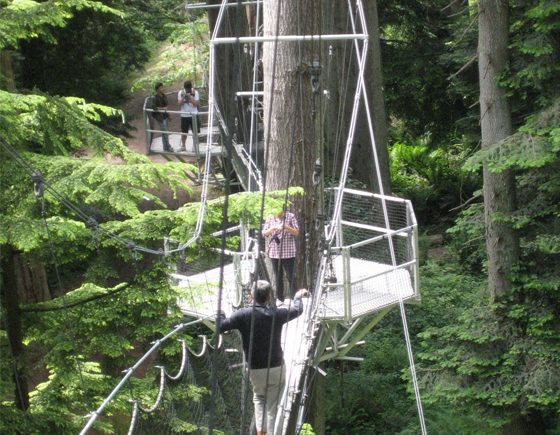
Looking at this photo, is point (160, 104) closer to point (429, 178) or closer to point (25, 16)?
point (429, 178)

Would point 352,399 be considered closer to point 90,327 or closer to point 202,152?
point 202,152

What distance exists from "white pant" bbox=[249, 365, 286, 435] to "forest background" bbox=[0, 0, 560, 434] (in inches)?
27.7

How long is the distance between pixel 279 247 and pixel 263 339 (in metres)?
2.49

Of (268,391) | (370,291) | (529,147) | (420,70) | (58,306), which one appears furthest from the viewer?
(420,70)

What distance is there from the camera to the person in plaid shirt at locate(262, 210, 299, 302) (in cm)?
904

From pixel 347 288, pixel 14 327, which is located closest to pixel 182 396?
pixel 14 327

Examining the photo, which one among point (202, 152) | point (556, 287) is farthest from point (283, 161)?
point (202, 152)

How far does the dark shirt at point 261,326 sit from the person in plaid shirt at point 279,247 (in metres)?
2.21

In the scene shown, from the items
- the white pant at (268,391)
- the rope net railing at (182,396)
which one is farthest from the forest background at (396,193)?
the white pant at (268,391)

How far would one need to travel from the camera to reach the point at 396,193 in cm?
2083

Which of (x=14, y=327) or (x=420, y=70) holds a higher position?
(x=420, y=70)

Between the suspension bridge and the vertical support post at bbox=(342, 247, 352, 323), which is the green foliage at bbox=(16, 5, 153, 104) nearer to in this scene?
the suspension bridge

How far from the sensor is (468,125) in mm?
14938

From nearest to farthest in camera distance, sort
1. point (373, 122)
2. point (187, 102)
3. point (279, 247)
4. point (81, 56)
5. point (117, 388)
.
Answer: point (117, 388)
point (279, 247)
point (187, 102)
point (81, 56)
point (373, 122)
